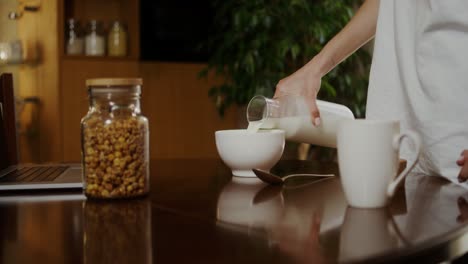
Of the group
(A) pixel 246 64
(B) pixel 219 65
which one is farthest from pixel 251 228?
(B) pixel 219 65

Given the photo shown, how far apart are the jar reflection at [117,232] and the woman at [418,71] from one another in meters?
0.52

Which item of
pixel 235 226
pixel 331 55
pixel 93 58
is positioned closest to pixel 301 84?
pixel 331 55

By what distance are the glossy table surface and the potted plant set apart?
6.32ft

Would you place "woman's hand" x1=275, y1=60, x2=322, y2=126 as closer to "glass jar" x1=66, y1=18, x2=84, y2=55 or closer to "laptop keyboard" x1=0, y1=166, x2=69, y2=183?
"laptop keyboard" x1=0, y1=166, x2=69, y2=183

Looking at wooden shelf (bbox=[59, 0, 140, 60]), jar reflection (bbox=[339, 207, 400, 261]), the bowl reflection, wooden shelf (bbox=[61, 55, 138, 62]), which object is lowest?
the bowl reflection

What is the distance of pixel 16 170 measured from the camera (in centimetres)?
125

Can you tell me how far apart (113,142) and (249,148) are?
0.31 meters

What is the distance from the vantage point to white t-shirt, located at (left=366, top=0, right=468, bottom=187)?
119cm

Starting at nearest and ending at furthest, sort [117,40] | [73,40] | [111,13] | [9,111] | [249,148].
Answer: [249,148], [9,111], [73,40], [117,40], [111,13]

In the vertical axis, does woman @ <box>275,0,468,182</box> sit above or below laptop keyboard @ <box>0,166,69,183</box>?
above

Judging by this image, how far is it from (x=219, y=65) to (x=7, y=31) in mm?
1721

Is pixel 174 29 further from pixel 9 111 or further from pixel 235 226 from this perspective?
pixel 235 226

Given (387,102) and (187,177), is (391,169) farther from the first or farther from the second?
(387,102)

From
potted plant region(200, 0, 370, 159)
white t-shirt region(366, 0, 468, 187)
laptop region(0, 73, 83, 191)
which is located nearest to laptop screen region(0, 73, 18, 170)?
laptop region(0, 73, 83, 191)
